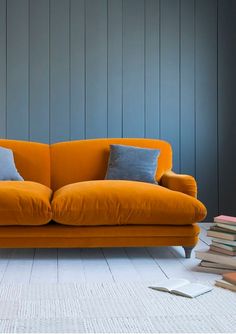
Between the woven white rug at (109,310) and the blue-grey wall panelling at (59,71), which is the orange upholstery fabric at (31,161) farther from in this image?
the woven white rug at (109,310)

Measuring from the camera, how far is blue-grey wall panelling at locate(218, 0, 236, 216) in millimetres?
5000

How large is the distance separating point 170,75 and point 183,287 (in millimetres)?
2767

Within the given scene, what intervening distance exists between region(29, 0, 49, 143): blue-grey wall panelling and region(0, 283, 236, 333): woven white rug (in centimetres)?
234

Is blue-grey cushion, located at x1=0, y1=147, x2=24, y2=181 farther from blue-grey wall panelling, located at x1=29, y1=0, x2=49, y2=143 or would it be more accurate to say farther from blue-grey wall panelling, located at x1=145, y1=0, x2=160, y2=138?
blue-grey wall panelling, located at x1=145, y1=0, x2=160, y2=138

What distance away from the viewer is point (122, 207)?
3361mm

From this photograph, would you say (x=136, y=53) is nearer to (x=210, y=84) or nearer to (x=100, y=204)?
(x=210, y=84)

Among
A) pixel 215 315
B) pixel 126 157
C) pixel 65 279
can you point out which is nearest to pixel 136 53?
A: pixel 126 157

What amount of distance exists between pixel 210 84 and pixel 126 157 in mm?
A: 1429

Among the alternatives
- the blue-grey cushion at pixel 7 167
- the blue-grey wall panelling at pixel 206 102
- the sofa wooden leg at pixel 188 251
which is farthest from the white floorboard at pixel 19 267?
the blue-grey wall panelling at pixel 206 102

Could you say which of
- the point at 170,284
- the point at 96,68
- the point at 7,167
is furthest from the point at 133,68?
the point at 170,284

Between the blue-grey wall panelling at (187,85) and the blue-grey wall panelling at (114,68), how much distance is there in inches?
23.7

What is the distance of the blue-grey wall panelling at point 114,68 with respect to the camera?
4906mm

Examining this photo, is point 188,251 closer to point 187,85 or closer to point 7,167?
point 7,167

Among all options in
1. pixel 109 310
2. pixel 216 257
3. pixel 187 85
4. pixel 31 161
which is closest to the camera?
pixel 109 310
